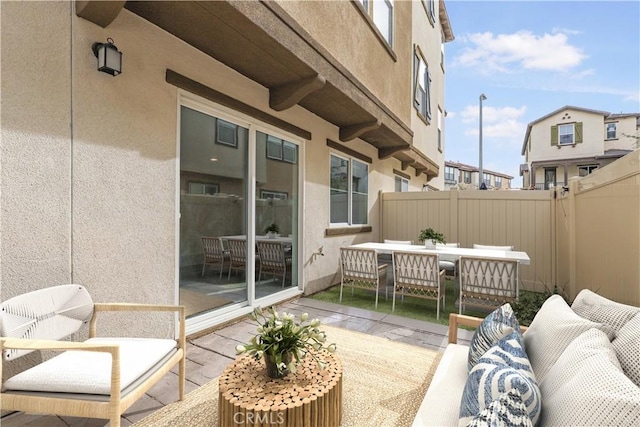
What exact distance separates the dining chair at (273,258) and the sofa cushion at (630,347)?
3569mm

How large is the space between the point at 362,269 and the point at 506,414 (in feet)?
11.9

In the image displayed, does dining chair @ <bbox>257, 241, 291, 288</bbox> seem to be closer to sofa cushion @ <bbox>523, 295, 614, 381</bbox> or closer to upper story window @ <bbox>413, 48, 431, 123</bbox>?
sofa cushion @ <bbox>523, 295, 614, 381</bbox>

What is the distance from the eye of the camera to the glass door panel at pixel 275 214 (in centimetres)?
408

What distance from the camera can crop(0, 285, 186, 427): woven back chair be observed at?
4.77 ft

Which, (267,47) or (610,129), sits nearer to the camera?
(267,47)

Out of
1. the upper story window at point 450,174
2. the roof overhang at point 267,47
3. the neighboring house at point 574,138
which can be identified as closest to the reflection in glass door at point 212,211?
the roof overhang at point 267,47

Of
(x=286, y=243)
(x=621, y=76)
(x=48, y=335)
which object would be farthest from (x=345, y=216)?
(x=621, y=76)

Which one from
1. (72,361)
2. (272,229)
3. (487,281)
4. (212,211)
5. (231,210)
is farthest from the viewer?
(272,229)

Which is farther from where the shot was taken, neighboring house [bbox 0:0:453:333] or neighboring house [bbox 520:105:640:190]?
neighboring house [bbox 520:105:640:190]

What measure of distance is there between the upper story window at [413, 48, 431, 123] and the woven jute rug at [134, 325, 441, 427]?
6353 mm

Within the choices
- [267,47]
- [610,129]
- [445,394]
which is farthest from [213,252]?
[610,129]

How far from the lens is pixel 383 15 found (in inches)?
221

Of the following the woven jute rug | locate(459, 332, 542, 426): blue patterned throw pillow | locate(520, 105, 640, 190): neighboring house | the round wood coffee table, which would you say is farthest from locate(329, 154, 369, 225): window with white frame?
locate(520, 105, 640, 190): neighboring house

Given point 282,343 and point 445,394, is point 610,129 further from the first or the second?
point 282,343
